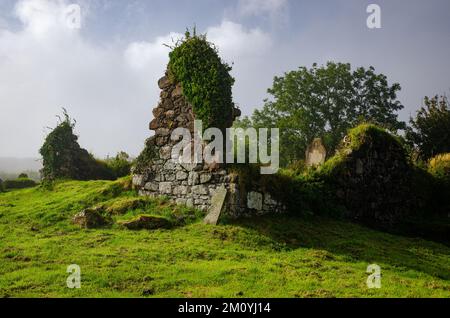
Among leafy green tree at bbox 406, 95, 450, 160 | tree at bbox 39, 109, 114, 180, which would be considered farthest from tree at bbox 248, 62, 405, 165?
tree at bbox 39, 109, 114, 180

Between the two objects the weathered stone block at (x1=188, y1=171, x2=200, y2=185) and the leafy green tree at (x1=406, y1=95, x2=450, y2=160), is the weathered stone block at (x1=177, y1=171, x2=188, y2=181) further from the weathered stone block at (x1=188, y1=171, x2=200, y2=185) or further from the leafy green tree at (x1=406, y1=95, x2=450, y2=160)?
the leafy green tree at (x1=406, y1=95, x2=450, y2=160)

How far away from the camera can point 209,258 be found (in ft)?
30.0

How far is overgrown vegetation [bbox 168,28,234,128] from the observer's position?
498 inches

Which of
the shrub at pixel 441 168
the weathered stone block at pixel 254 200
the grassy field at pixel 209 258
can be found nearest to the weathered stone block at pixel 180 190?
the grassy field at pixel 209 258

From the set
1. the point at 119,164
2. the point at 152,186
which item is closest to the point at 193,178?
the point at 152,186

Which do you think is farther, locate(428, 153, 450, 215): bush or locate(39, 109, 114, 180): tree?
locate(39, 109, 114, 180): tree

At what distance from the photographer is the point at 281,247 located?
402 inches

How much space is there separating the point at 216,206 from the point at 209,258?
2.87 metres

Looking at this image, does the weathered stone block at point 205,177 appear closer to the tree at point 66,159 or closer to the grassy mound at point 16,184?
the tree at point 66,159

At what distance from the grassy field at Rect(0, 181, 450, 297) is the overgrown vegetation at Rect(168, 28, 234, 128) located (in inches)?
119

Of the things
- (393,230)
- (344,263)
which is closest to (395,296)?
(344,263)

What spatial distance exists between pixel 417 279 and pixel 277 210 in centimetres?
498
